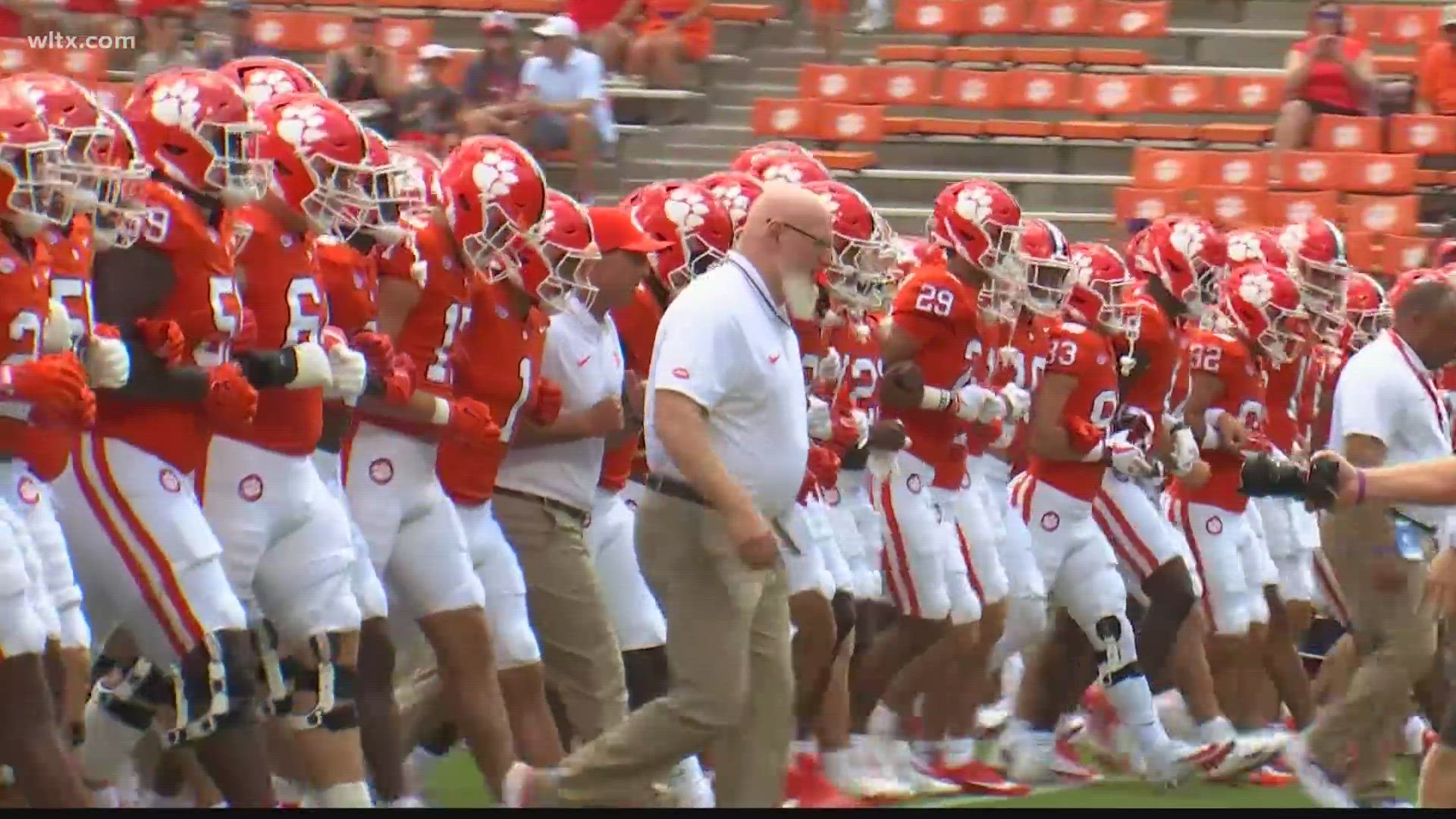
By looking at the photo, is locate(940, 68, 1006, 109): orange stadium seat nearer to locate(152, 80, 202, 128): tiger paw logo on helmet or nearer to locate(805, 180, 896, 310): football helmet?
locate(805, 180, 896, 310): football helmet

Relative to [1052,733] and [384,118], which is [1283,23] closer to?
[384,118]

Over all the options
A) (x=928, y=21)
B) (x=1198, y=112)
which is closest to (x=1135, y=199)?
(x=1198, y=112)

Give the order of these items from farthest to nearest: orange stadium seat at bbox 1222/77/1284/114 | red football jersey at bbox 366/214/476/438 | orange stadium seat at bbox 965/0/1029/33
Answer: orange stadium seat at bbox 965/0/1029/33 → orange stadium seat at bbox 1222/77/1284/114 → red football jersey at bbox 366/214/476/438

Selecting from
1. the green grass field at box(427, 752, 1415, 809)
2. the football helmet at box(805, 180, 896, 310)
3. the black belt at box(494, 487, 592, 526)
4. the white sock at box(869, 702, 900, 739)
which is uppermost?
the football helmet at box(805, 180, 896, 310)

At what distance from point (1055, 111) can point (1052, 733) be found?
8.46 m

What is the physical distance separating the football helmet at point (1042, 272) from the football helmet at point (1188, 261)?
0.91 metres

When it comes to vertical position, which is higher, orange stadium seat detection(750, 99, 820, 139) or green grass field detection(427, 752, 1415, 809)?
orange stadium seat detection(750, 99, 820, 139)

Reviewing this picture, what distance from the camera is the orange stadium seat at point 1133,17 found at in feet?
59.7

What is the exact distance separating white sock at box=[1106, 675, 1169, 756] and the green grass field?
0.62 ft

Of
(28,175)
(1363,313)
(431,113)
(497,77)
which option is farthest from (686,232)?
(497,77)

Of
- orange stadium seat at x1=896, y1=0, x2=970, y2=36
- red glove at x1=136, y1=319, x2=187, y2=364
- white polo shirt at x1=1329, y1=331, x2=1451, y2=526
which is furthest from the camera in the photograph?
orange stadium seat at x1=896, y1=0, x2=970, y2=36

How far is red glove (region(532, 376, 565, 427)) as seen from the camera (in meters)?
8.01

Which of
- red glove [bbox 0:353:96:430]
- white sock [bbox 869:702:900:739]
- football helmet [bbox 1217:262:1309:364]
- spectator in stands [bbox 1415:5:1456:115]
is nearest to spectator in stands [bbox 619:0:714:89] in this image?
spectator in stands [bbox 1415:5:1456:115]
